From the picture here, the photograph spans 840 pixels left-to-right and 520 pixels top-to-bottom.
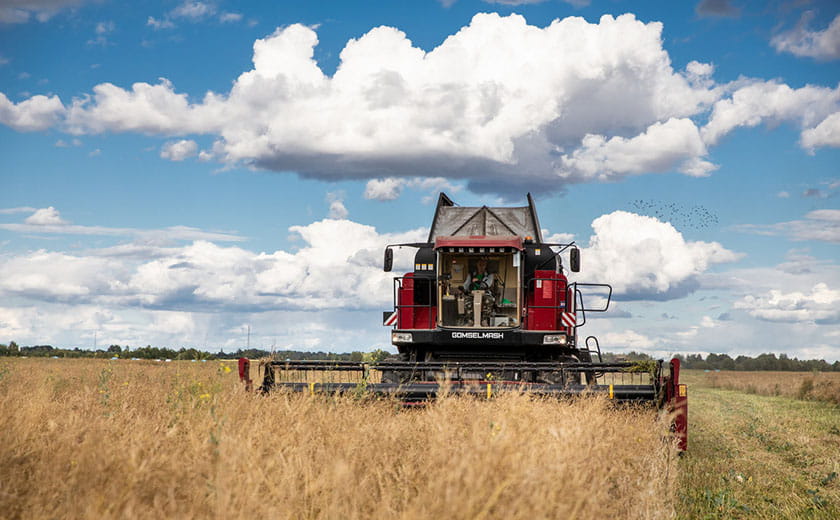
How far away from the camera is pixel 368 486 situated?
18.5 feet

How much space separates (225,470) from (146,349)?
206ft

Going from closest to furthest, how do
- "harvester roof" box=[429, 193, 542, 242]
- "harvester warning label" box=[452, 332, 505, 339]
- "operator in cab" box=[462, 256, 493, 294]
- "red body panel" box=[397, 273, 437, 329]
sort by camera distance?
"harvester warning label" box=[452, 332, 505, 339] < "operator in cab" box=[462, 256, 493, 294] < "red body panel" box=[397, 273, 437, 329] < "harvester roof" box=[429, 193, 542, 242]

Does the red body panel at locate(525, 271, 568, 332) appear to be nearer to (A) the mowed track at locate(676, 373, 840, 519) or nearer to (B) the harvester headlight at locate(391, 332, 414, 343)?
(B) the harvester headlight at locate(391, 332, 414, 343)

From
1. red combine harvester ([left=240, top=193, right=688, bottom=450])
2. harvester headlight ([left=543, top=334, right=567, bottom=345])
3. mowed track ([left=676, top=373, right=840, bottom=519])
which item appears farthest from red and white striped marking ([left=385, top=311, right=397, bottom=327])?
mowed track ([left=676, top=373, right=840, bottom=519])

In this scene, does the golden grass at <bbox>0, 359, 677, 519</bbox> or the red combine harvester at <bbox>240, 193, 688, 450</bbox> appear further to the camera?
the red combine harvester at <bbox>240, 193, 688, 450</bbox>

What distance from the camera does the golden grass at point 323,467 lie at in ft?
14.8

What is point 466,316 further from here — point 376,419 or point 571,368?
point 376,419

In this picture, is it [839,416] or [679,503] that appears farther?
[839,416]

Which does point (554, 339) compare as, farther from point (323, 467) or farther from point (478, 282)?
point (323, 467)

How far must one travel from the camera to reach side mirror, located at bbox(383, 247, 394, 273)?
14.6 meters

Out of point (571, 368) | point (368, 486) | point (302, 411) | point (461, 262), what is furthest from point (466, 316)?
point (368, 486)

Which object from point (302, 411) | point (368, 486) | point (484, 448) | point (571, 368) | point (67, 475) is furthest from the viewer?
point (571, 368)

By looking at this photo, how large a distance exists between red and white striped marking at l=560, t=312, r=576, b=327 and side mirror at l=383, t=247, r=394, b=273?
3365mm

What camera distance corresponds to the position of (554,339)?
14141 mm
